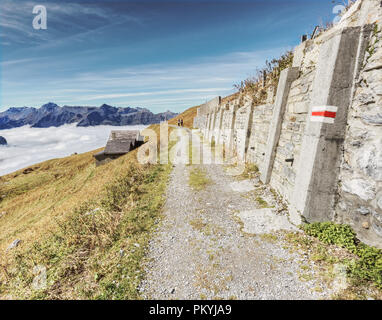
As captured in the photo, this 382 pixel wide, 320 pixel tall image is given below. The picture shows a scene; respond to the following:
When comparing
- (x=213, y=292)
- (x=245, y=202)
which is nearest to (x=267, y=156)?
(x=245, y=202)

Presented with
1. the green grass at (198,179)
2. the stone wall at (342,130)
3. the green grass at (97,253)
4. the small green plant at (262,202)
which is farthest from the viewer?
the green grass at (198,179)

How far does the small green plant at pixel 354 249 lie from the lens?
11.5 feet

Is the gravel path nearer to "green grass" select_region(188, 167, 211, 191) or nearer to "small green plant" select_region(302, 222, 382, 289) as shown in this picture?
"small green plant" select_region(302, 222, 382, 289)

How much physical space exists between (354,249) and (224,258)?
2.82m

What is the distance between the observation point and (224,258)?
4.66 m

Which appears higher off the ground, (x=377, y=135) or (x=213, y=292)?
(x=377, y=135)

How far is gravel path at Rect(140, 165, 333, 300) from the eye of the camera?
12.3ft

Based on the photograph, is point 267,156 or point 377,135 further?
point 267,156

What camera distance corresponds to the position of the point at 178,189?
940 cm

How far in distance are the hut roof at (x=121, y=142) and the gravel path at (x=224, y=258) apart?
2623 cm

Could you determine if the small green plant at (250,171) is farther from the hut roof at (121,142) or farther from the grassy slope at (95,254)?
the hut roof at (121,142)

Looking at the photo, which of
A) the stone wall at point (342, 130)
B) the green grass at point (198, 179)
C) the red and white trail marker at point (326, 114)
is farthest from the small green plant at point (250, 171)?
the red and white trail marker at point (326, 114)
